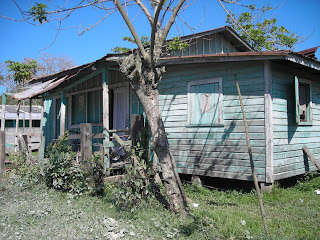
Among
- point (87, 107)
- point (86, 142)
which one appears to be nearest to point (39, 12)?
point (86, 142)

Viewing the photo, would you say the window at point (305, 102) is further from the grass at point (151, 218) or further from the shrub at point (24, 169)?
the shrub at point (24, 169)

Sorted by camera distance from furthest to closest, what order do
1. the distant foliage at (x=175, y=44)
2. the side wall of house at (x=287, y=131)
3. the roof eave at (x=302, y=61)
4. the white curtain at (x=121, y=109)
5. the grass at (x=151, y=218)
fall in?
1. the white curtain at (x=121, y=109)
2. the distant foliage at (x=175, y=44)
3. the side wall of house at (x=287, y=131)
4. the roof eave at (x=302, y=61)
5. the grass at (x=151, y=218)

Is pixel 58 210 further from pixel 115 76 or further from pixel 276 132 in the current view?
pixel 115 76

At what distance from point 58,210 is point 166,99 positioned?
14.7ft

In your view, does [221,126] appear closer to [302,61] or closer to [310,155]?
[302,61]

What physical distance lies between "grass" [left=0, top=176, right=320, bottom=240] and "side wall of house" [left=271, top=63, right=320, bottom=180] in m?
0.85

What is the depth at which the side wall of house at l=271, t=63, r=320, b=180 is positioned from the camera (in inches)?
272

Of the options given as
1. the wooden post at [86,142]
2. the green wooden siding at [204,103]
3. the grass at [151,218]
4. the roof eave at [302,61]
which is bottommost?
the grass at [151,218]

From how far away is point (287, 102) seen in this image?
290 inches

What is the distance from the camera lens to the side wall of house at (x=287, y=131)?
272 inches

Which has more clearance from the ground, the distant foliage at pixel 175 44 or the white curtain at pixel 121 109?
the distant foliage at pixel 175 44

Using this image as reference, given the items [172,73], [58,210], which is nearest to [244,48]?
[172,73]

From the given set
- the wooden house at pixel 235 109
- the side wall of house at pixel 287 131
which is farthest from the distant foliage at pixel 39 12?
the side wall of house at pixel 287 131

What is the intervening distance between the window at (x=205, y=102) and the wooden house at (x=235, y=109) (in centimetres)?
3
